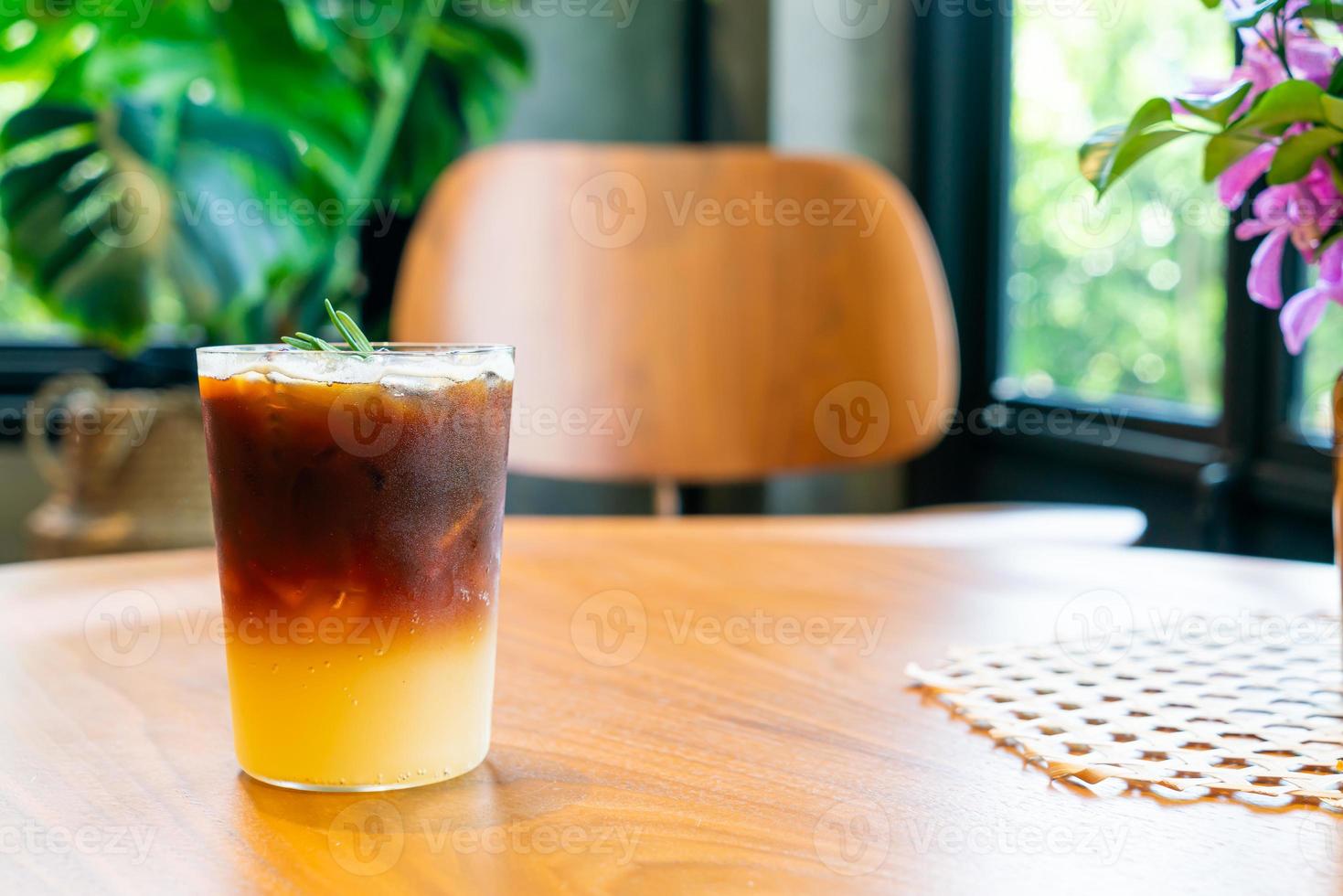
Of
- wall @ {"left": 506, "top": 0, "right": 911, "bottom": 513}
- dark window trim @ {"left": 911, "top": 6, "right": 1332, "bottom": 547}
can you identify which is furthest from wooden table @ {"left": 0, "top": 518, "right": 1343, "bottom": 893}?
wall @ {"left": 506, "top": 0, "right": 911, "bottom": 513}

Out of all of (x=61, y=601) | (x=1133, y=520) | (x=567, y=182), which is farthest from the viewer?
(x=567, y=182)

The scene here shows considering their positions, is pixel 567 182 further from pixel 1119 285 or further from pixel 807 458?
pixel 1119 285

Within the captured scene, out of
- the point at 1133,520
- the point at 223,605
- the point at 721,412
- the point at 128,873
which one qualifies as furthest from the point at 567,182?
the point at 128,873

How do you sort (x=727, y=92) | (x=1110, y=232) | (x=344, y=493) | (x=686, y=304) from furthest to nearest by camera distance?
(x=727, y=92) < (x=1110, y=232) < (x=686, y=304) < (x=344, y=493)

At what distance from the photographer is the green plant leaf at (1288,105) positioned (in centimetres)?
49

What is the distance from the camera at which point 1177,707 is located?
533 millimetres

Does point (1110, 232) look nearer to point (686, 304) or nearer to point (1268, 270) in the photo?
point (686, 304)

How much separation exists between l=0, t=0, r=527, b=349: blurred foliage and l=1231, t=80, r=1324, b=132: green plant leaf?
6.43ft

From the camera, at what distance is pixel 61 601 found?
2.39 feet

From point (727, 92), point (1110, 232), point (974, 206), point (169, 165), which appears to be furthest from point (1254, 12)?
point (727, 92)

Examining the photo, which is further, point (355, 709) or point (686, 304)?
point (686, 304)

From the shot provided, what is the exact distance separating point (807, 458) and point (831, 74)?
1455mm

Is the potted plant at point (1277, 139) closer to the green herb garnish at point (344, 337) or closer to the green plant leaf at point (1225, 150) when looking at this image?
the green plant leaf at point (1225, 150)

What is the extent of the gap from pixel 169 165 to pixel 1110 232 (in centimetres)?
164
